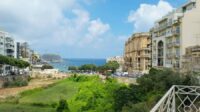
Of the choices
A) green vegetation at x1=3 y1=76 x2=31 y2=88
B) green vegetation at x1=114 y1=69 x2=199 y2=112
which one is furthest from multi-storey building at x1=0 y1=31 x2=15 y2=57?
green vegetation at x1=114 y1=69 x2=199 y2=112

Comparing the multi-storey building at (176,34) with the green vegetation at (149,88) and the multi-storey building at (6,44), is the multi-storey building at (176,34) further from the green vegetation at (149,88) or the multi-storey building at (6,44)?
the multi-storey building at (6,44)

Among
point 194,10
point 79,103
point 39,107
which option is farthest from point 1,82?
point 79,103

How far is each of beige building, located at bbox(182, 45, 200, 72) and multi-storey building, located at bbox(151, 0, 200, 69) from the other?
16.3 ft

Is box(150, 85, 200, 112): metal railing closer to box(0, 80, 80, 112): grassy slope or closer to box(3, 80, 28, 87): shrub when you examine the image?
box(0, 80, 80, 112): grassy slope

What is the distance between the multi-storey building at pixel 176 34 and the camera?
57.4 metres

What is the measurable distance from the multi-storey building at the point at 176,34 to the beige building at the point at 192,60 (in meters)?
4.98

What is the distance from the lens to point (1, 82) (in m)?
89.1

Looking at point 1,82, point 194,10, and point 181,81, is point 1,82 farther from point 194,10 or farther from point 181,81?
point 181,81

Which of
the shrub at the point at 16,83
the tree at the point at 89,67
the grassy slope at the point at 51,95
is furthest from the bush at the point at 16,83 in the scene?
the tree at the point at 89,67

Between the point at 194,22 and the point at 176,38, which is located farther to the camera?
the point at 176,38

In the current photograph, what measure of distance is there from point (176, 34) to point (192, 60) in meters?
15.2

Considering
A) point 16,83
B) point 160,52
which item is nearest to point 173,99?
point 160,52

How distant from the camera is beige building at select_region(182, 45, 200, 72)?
137ft

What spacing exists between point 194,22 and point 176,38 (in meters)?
5.52
